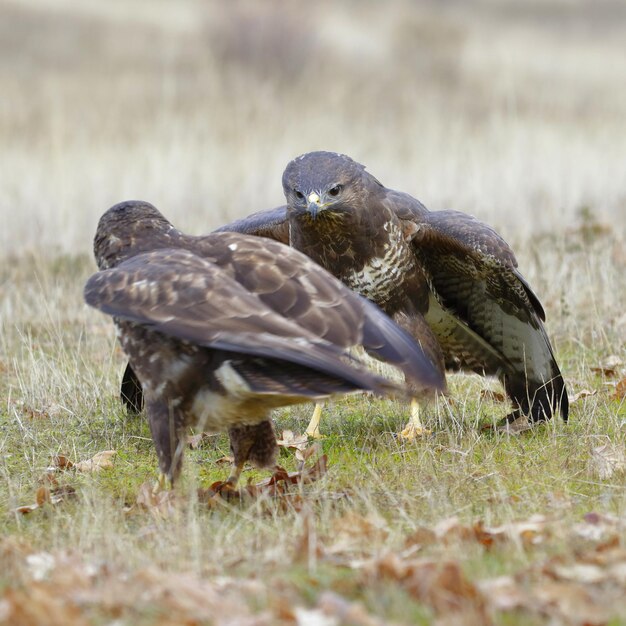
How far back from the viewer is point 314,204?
607cm

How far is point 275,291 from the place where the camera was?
4.77 m

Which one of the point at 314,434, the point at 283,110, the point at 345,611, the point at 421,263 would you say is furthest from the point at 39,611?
the point at 283,110

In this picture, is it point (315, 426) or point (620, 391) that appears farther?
point (620, 391)

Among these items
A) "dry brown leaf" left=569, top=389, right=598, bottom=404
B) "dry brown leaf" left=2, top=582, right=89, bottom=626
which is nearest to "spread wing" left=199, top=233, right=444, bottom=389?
"dry brown leaf" left=2, top=582, right=89, bottom=626

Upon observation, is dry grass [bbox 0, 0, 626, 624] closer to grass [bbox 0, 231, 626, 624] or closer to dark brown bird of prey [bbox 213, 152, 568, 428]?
grass [bbox 0, 231, 626, 624]

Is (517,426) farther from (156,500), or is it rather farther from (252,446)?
(156,500)

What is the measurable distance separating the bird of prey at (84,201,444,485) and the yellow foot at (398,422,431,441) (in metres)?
1.05

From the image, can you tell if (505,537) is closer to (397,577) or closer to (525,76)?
(397,577)

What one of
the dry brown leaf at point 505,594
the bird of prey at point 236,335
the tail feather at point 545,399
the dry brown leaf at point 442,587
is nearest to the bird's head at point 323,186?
the bird of prey at point 236,335

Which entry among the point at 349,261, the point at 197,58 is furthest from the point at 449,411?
the point at 197,58

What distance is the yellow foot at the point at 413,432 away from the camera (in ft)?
19.8

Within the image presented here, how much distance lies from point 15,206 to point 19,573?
9.18 meters

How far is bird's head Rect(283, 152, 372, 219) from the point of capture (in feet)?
20.2

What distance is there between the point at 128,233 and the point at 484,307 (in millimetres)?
2300
